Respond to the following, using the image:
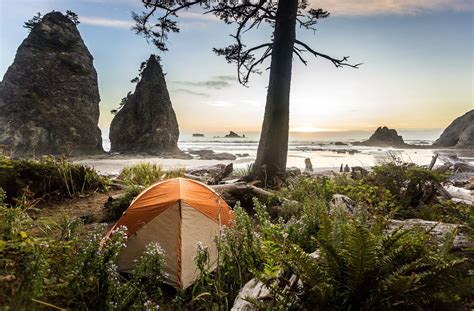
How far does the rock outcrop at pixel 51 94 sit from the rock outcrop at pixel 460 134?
209 ft

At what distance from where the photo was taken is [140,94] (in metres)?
59.5

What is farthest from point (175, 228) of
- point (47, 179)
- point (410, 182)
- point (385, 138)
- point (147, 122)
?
point (385, 138)

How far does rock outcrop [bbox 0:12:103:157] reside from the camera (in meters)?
47.9

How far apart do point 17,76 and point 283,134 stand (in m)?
54.2

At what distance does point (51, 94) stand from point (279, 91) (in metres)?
51.3

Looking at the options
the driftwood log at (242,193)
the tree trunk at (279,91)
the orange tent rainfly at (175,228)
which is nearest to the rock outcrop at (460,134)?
the tree trunk at (279,91)

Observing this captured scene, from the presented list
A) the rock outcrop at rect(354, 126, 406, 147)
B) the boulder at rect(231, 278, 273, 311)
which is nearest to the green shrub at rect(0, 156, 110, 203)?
the boulder at rect(231, 278, 273, 311)

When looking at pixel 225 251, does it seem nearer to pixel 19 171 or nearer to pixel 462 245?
pixel 462 245

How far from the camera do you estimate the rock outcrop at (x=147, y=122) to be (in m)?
56.2

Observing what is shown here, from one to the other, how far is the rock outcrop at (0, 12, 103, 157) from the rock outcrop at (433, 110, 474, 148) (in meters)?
63.6

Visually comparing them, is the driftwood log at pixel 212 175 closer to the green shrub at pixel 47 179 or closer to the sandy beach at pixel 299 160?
the sandy beach at pixel 299 160

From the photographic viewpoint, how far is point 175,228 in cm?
503

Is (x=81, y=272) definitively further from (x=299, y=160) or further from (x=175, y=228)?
(x=299, y=160)

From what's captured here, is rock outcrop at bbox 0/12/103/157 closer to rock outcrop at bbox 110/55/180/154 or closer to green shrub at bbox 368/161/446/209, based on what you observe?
rock outcrop at bbox 110/55/180/154
